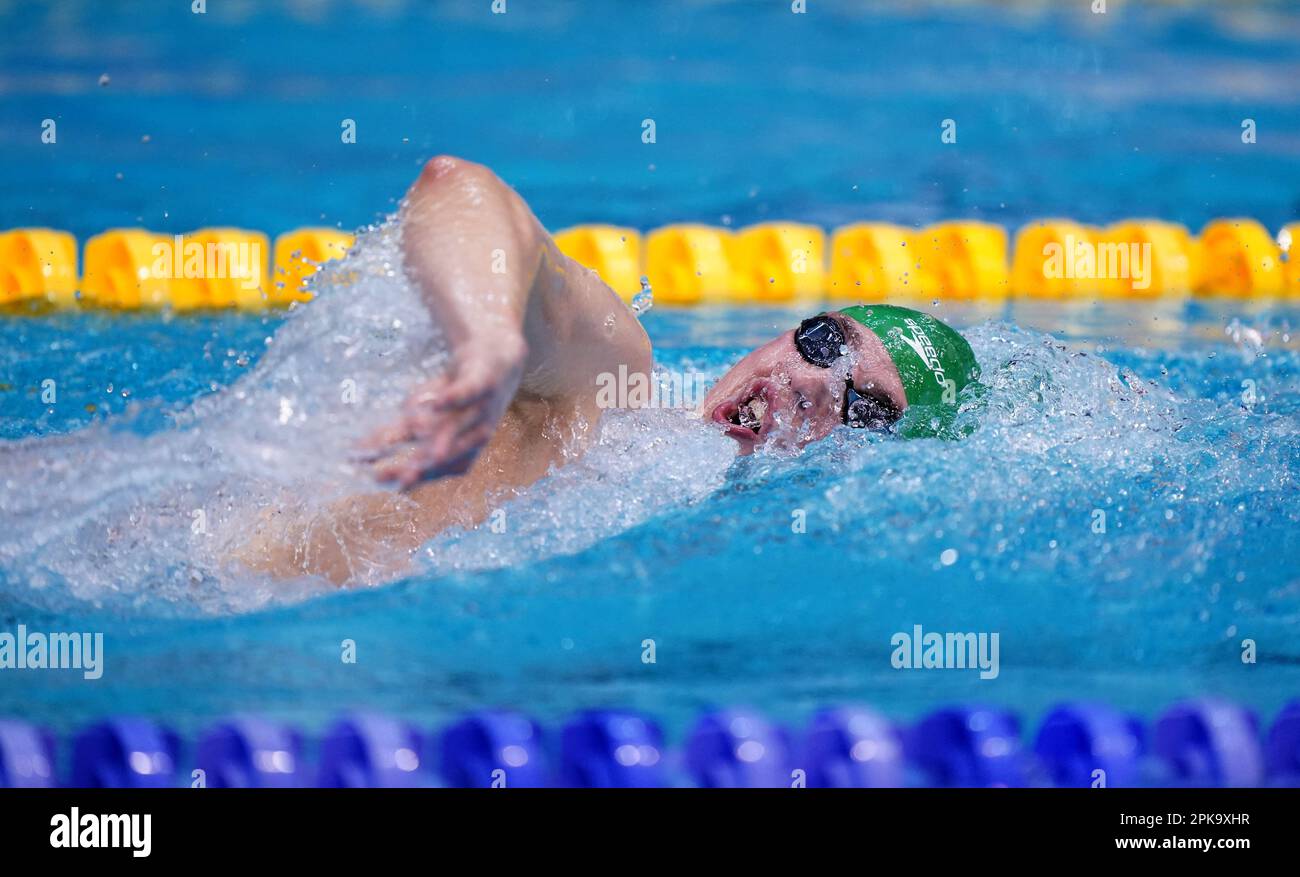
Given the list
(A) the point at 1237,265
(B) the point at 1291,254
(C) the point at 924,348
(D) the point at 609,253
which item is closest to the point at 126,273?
(D) the point at 609,253

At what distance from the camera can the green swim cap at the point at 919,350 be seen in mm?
2361

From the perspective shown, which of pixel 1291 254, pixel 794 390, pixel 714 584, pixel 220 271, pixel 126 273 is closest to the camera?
pixel 714 584

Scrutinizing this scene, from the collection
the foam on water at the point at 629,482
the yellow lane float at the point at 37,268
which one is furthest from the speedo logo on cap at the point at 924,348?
the yellow lane float at the point at 37,268

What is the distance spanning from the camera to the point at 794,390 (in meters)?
2.29

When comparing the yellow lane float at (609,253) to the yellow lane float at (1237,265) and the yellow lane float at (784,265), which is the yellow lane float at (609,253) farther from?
the yellow lane float at (1237,265)

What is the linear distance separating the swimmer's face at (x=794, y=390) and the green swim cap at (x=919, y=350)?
2 cm

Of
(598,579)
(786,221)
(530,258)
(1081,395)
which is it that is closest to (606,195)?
(786,221)

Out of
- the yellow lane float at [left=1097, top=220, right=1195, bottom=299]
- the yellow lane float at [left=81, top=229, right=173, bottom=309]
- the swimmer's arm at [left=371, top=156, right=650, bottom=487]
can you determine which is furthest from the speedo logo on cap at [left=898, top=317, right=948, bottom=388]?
the yellow lane float at [left=81, top=229, right=173, bottom=309]

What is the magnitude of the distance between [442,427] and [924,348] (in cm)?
138

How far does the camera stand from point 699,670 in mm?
2160

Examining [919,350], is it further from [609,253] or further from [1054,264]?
[1054,264]

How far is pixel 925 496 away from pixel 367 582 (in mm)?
947

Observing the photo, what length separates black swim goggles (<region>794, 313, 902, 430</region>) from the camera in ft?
7.52

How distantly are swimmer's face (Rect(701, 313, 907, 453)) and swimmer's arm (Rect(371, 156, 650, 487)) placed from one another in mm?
430
